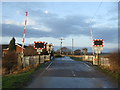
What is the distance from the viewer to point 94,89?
377 inches

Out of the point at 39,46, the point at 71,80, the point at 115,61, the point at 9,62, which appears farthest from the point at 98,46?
the point at 71,80

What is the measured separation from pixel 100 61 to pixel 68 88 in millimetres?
18423

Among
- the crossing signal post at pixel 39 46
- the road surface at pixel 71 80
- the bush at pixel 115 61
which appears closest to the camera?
the road surface at pixel 71 80

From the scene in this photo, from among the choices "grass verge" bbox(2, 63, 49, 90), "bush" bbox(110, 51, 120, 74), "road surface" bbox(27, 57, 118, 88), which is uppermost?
"bush" bbox(110, 51, 120, 74)

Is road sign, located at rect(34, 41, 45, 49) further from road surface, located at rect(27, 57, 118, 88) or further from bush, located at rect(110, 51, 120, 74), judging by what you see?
road surface, located at rect(27, 57, 118, 88)

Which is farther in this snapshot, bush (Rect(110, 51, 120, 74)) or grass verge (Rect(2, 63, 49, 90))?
bush (Rect(110, 51, 120, 74))

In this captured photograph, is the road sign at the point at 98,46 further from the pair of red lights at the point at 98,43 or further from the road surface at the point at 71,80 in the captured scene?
the road surface at the point at 71,80

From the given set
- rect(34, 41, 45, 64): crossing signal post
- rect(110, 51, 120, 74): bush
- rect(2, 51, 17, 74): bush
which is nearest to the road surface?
rect(110, 51, 120, 74): bush

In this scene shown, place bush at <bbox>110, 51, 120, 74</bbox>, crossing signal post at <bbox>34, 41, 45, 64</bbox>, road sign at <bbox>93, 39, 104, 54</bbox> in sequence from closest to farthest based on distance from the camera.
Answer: bush at <bbox>110, 51, 120, 74</bbox> < road sign at <bbox>93, 39, 104, 54</bbox> < crossing signal post at <bbox>34, 41, 45, 64</bbox>

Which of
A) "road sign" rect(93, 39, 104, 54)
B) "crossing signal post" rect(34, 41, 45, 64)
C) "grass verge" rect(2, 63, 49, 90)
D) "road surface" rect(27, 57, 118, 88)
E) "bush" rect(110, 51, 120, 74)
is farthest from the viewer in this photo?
"crossing signal post" rect(34, 41, 45, 64)

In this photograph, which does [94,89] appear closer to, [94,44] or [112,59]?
[112,59]

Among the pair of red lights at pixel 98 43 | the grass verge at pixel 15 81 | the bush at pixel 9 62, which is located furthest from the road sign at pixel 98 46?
the grass verge at pixel 15 81

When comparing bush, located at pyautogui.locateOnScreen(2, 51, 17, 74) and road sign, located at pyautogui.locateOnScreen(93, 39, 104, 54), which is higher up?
road sign, located at pyautogui.locateOnScreen(93, 39, 104, 54)

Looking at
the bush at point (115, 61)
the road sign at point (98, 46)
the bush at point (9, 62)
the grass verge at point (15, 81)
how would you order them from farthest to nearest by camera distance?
the road sign at point (98, 46) < the bush at point (9, 62) < the bush at point (115, 61) < the grass verge at point (15, 81)
